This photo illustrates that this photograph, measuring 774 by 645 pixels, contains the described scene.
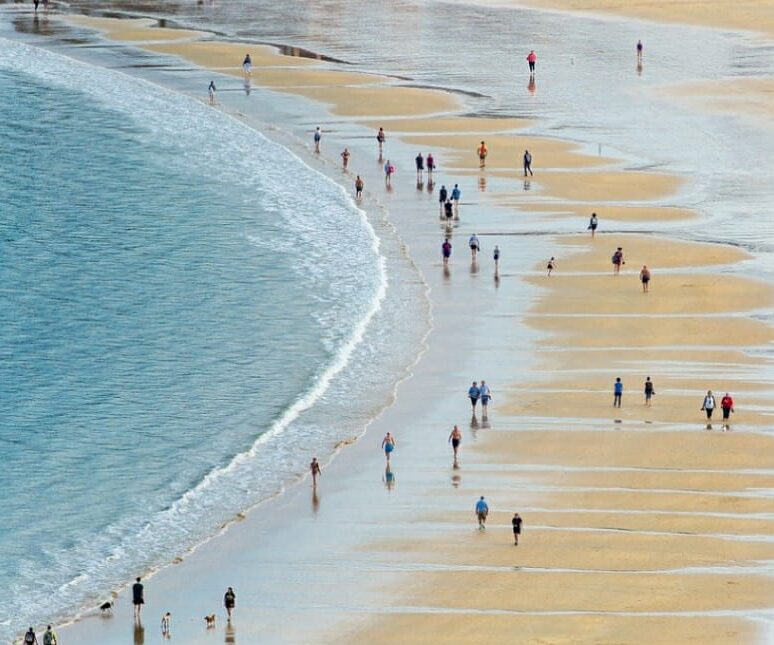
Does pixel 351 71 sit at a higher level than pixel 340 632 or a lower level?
higher

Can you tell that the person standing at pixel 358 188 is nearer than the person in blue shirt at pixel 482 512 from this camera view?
No

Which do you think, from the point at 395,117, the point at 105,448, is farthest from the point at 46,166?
the point at 105,448

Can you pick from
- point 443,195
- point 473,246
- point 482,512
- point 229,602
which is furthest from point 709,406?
point 443,195

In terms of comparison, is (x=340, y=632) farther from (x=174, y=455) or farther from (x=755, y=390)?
(x=755, y=390)

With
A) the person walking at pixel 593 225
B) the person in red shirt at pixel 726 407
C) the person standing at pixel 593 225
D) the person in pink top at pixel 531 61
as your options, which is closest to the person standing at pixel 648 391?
the person in red shirt at pixel 726 407

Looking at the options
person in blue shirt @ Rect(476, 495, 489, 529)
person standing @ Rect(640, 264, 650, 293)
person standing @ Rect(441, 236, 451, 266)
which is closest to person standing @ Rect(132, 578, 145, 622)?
person in blue shirt @ Rect(476, 495, 489, 529)

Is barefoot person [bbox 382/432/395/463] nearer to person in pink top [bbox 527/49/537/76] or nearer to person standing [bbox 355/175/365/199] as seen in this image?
person standing [bbox 355/175/365/199]

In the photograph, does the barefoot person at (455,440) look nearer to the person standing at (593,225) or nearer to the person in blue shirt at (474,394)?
the person in blue shirt at (474,394)
